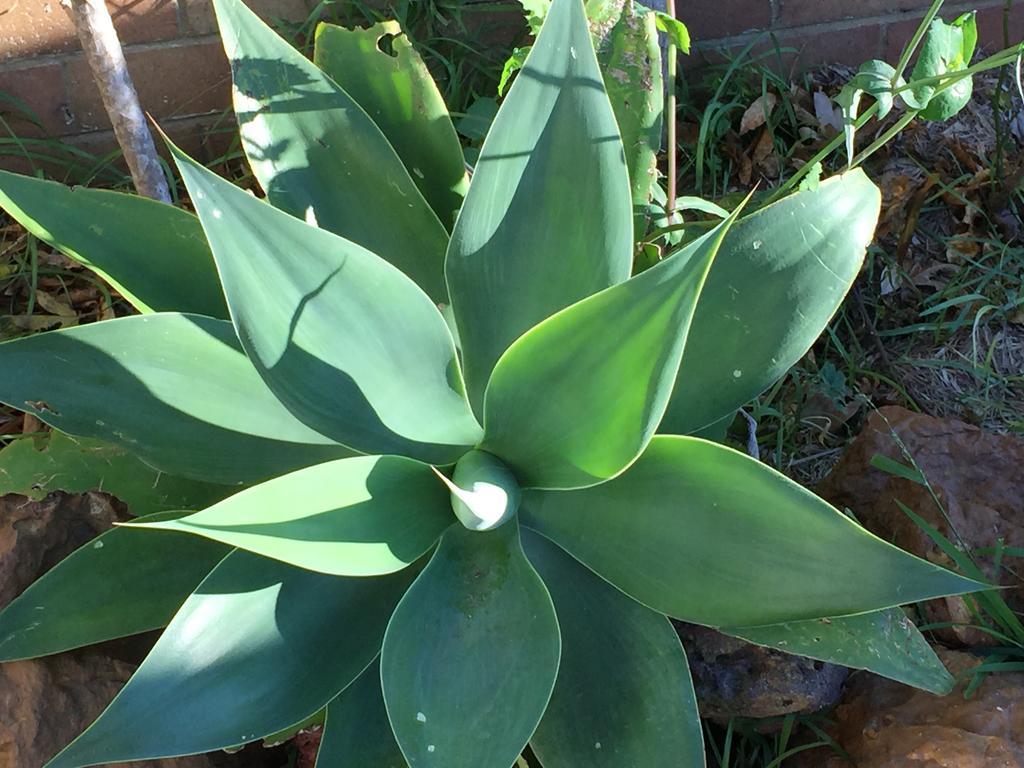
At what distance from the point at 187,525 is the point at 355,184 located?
1.51 feet

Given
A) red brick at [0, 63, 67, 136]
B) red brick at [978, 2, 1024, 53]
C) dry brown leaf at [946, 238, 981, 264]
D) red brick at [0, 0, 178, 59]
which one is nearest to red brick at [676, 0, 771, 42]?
red brick at [978, 2, 1024, 53]

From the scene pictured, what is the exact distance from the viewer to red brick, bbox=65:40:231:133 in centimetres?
162

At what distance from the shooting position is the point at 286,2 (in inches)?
64.4

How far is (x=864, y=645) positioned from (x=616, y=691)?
0.23 metres

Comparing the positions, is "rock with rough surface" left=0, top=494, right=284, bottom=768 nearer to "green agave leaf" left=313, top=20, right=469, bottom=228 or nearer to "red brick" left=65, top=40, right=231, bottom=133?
"green agave leaf" left=313, top=20, right=469, bottom=228

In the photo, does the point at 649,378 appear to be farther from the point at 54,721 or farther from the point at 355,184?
the point at 54,721

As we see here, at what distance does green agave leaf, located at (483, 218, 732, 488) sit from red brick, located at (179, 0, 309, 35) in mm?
1058

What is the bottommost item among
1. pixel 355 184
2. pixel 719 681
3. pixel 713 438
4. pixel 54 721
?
pixel 719 681

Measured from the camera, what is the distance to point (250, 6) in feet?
5.28

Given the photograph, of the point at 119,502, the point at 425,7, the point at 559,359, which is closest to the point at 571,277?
the point at 559,359

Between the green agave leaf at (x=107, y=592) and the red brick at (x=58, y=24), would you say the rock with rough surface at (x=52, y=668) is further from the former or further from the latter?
the red brick at (x=58, y=24)

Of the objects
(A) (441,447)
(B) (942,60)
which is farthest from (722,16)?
(A) (441,447)

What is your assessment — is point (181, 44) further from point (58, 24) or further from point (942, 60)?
point (942, 60)

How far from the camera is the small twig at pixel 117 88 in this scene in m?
1.08
